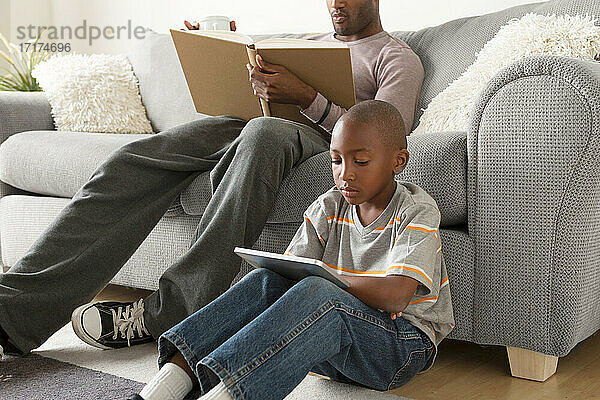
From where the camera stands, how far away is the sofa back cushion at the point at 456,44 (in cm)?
211

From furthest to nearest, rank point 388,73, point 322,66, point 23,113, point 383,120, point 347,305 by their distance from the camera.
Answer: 1. point 23,113
2. point 388,73
3. point 322,66
4. point 383,120
5. point 347,305

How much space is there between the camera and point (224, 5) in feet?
10.9

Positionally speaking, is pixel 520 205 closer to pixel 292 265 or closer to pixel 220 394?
pixel 292 265

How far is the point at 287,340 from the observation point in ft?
3.84

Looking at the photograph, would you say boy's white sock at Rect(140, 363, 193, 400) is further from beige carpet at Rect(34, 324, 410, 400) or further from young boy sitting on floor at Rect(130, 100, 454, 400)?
beige carpet at Rect(34, 324, 410, 400)

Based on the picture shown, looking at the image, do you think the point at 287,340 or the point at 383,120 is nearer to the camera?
the point at 287,340

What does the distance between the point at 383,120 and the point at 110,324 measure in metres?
0.79

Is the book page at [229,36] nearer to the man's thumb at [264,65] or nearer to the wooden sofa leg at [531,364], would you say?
the man's thumb at [264,65]

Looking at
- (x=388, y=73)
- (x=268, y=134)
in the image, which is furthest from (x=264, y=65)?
(x=388, y=73)

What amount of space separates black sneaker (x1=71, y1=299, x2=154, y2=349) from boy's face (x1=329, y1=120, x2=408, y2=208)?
25.4 inches

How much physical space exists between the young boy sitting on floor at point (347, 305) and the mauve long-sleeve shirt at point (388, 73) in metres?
0.57

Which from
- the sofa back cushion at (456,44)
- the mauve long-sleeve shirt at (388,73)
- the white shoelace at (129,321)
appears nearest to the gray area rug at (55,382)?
the white shoelace at (129,321)

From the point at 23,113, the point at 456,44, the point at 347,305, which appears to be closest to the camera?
the point at 347,305

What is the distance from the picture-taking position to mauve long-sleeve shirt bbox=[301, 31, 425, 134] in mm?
1976
